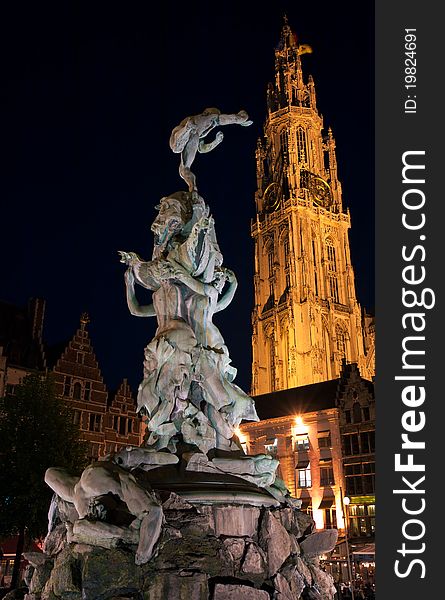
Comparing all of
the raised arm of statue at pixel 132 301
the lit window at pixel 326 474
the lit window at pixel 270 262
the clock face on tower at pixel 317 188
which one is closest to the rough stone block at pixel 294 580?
the raised arm of statue at pixel 132 301

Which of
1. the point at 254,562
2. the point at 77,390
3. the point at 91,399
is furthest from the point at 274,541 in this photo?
the point at 91,399

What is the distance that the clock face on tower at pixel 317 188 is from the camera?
263 ft

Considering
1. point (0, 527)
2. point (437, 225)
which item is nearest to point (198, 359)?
point (437, 225)

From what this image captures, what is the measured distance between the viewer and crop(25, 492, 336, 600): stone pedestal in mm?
6738

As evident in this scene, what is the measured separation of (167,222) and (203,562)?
18.7ft

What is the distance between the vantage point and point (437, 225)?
7.02 m

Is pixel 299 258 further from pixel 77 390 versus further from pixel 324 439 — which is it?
pixel 77 390

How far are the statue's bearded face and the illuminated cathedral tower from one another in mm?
56722

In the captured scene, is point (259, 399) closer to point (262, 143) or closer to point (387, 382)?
point (387, 382)

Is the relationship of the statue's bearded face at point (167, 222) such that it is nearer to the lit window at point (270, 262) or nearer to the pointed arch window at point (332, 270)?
the pointed arch window at point (332, 270)

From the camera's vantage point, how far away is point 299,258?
74375 millimetres

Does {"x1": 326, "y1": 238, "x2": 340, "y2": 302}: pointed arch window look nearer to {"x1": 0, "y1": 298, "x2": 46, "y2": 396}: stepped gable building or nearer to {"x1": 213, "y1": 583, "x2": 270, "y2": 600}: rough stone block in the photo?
{"x1": 0, "y1": 298, "x2": 46, "y2": 396}: stepped gable building

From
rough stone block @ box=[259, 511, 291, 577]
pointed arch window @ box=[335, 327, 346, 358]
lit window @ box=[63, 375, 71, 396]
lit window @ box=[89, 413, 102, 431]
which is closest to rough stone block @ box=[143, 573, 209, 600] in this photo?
rough stone block @ box=[259, 511, 291, 577]

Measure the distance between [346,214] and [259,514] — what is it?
3036 inches
